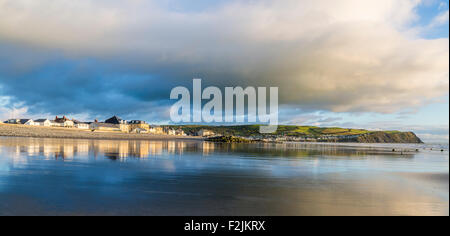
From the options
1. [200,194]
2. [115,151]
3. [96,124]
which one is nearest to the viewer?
[200,194]

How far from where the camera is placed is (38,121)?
117 m

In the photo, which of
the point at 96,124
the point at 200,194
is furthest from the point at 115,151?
the point at 96,124

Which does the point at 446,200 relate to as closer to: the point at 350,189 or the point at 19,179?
the point at 350,189

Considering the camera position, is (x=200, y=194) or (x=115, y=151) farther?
(x=115, y=151)

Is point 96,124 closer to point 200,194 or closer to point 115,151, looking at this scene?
point 115,151

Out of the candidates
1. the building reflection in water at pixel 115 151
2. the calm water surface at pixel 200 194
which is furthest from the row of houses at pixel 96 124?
the calm water surface at pixel 200 194

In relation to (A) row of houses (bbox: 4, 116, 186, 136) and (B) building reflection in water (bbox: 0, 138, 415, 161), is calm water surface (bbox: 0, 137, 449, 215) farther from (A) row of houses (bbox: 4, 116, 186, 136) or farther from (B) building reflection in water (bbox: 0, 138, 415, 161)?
(A) row of houses (bbox: 4, 116, 186, 136)

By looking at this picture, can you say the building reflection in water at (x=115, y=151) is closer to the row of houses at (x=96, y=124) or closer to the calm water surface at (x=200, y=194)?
the calm water surface at (x=200, y=194)

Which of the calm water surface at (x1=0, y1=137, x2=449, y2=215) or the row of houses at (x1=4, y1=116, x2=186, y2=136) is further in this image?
the row of houses at (x1=4, y1=116, x2=186, y2=136)

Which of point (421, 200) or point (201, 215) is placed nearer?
point (201, 215)

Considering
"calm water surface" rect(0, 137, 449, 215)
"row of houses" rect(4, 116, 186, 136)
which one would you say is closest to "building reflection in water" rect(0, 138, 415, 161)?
"calm water surface" rect(0, 137, 449, 215)

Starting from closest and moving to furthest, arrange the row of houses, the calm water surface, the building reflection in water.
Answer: the calm water surface
the building reflection in water
the row of houses
